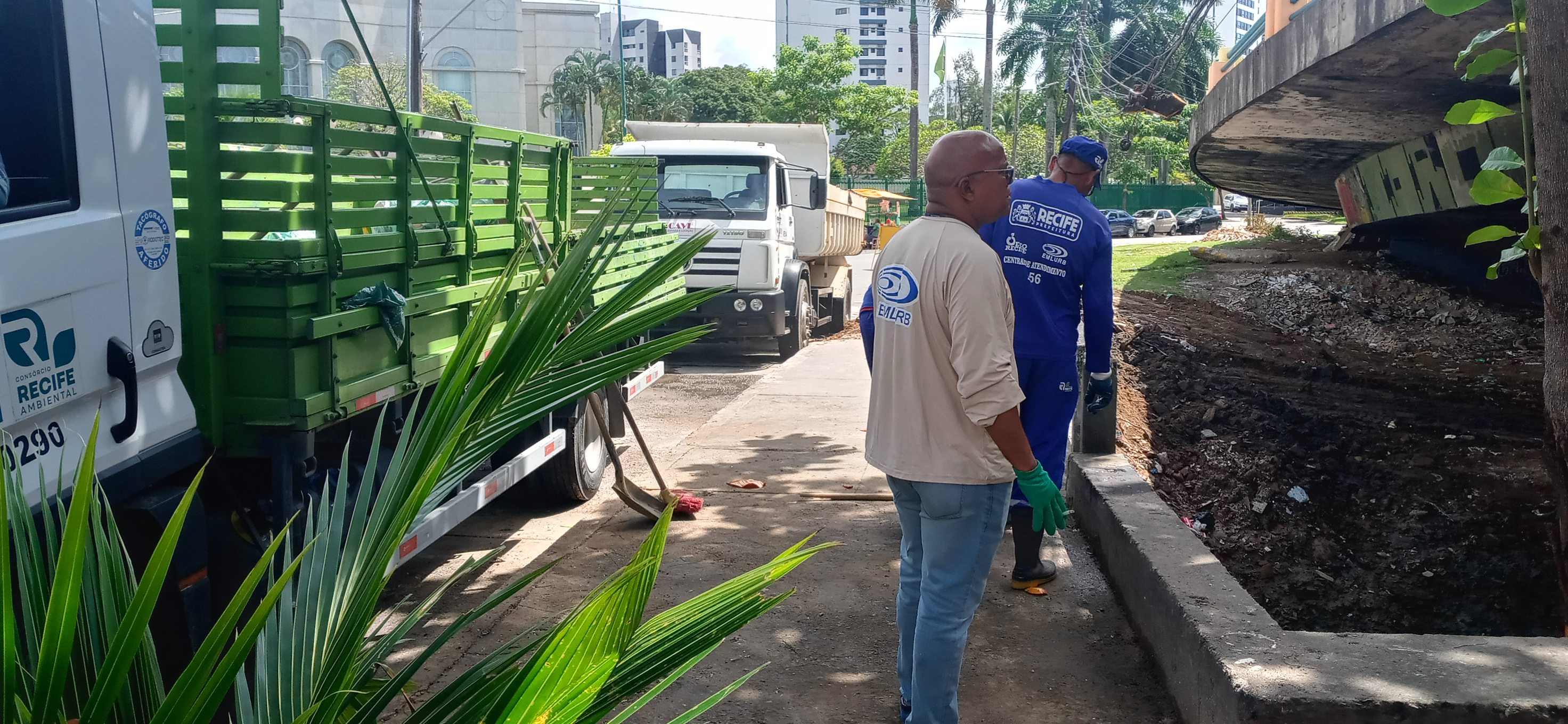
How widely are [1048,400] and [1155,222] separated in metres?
45.5

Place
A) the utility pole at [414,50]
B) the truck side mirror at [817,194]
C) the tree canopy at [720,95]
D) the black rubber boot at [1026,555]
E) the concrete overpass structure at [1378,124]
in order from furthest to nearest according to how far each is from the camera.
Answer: the tree canopy at [720,95]
the utility pole at [414,50]
the truck side mirror at [817,194]
the concrete overpass structure at [1378,124]
the black rubber boot at [1026,555]

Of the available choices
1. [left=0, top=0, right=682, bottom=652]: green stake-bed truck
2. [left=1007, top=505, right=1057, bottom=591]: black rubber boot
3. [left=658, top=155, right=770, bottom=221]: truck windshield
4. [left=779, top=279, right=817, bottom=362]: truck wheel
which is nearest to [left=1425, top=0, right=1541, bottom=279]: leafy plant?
[left=1007, top=505, right=1057, bottom=591]: black rubber boot

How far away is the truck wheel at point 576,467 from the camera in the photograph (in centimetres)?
588

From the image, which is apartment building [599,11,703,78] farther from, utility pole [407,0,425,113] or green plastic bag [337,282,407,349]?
green plastic bag [337,282,407,349]

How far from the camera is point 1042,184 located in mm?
4602

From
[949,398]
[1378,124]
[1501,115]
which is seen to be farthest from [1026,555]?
[1378,124]

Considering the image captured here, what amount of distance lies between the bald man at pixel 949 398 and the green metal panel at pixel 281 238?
80cm

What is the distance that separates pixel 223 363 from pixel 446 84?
61355mm

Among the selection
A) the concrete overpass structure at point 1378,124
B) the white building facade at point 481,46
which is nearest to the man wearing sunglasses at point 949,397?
the concrete overpass structure at point 1378,124

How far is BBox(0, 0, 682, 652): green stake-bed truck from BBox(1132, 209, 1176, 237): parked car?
149ft

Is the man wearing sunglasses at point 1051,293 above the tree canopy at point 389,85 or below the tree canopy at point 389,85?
below

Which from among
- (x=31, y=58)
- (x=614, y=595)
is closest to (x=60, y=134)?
(x=31, y=58)

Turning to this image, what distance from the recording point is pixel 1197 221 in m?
49.3

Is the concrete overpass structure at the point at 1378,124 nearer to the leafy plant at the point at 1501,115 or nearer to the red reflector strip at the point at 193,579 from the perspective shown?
the leafy plant at the point at 1501,115
